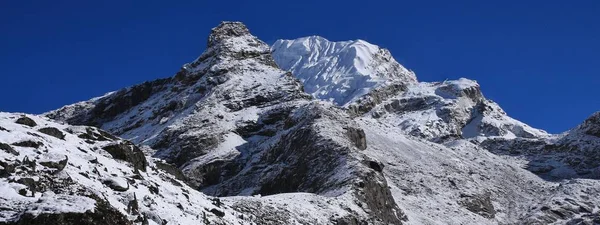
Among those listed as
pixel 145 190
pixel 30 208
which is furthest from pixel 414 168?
pixel 30 208

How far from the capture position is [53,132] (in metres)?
46.4

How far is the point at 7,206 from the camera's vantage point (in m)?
29.3

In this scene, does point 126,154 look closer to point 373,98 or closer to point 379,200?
point 379,200

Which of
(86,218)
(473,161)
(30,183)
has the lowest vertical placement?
(86,218)

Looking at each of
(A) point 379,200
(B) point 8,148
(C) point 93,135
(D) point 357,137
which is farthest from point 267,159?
(B) point 8,148

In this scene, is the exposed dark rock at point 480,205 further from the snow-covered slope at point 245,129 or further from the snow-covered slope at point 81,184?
the snow-covered slope at point 81,184

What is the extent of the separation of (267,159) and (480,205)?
26.4m

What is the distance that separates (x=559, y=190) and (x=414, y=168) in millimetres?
19906

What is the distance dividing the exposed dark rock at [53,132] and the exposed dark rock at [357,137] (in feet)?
170

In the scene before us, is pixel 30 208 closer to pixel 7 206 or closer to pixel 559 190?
pixel 7 206

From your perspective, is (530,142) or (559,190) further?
(530,142)

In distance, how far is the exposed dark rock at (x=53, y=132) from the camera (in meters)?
46.2

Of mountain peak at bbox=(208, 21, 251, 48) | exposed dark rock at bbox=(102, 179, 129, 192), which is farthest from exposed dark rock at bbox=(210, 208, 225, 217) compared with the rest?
mountain peak at bbox=(208, 21, 251, 48)

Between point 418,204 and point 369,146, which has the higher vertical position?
point 369,146
